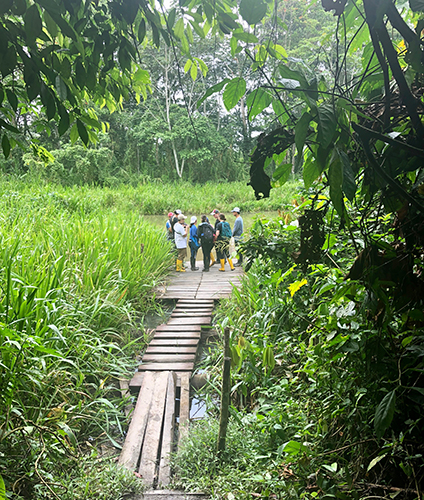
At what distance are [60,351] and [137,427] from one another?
0.79 meters

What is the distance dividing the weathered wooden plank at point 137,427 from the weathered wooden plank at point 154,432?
0.03 metres

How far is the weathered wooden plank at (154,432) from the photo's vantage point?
8.18 feet

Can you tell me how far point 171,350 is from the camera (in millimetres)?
4098

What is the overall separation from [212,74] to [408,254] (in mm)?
23626

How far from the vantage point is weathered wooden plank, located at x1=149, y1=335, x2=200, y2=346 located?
13.9ft

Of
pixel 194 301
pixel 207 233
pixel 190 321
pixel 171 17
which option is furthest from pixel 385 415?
pixel 207 233

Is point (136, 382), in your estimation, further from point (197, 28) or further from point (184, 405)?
point (197, 28)

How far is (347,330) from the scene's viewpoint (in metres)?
1.58

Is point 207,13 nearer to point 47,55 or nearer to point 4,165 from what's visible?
point 47,55

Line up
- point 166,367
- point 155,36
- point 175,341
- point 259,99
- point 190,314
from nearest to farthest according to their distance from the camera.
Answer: point 259,99 → point 155,36 → point 166,367 → point 175,341 → point 190,314

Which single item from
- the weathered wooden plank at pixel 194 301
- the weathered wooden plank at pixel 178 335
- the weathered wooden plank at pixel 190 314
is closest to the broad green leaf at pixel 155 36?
the weathered wooden plank at pixel 178 335

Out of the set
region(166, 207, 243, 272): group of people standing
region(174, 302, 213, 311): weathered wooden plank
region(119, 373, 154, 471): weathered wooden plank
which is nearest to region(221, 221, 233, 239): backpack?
region(166, 207, 243, 272): group of people standing

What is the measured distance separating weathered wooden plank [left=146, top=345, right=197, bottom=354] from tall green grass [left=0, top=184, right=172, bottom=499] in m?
0.18

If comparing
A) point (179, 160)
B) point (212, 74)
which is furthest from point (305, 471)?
point (212, 74)
